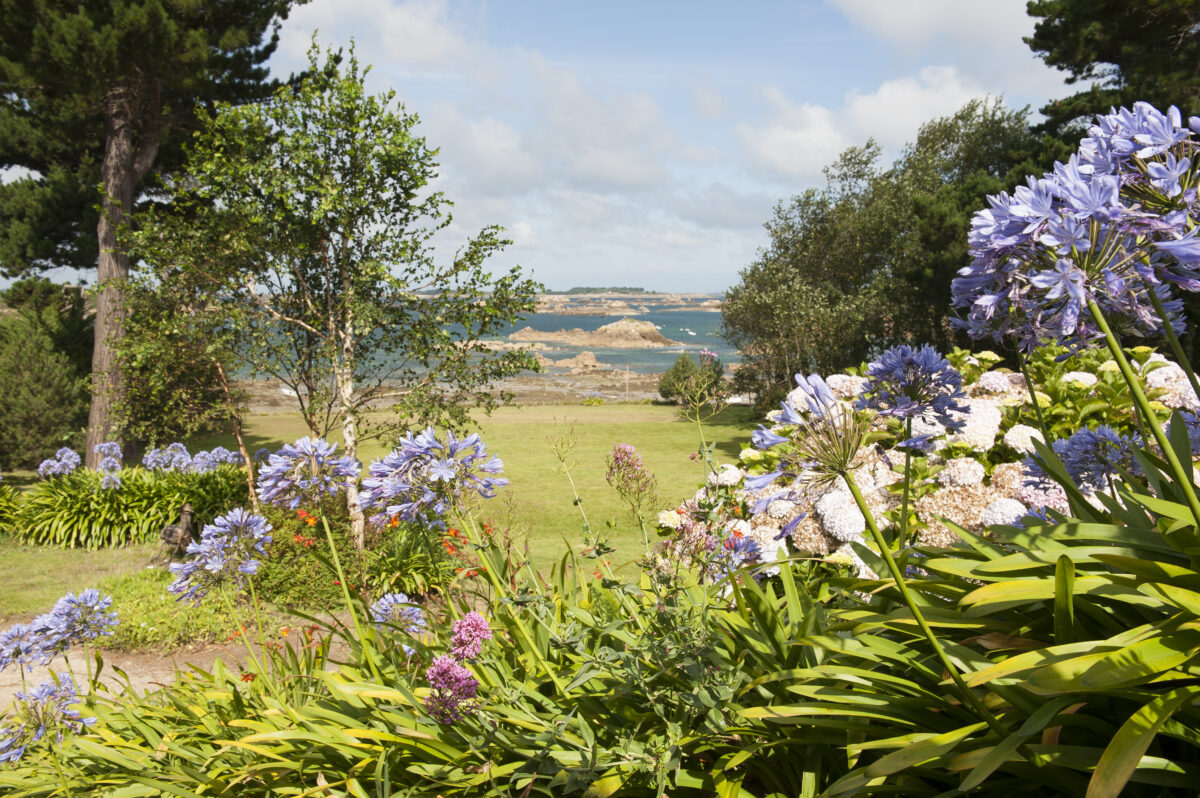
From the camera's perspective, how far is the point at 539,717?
1.80m

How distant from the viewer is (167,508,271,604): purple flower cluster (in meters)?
2.62

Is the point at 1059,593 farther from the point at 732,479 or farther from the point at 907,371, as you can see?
the point at 732,479

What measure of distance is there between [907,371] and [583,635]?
106 cm

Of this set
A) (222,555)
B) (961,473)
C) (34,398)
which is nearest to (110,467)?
(34,398)

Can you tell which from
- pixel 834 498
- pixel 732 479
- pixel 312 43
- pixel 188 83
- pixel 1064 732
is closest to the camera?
pixel 1064 732

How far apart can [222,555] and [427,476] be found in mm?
1126

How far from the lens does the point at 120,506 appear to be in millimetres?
9078

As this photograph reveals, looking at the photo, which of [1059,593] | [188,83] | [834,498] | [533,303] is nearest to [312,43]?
[533,303]

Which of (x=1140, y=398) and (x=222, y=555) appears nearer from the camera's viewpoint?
(x=1140, y=398)

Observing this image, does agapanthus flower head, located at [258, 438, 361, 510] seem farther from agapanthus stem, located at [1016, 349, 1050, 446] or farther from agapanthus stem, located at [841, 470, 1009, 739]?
agapanthus stem, located at [1016, 349, 1050, 446]

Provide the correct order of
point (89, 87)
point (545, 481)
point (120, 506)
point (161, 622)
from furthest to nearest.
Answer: point (545, 481)
point (89, 87)
point (120, 506)
point (161, 622)

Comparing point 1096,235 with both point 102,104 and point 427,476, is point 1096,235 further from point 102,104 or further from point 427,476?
point 102,104

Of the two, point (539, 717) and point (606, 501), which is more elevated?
point (539, 717)

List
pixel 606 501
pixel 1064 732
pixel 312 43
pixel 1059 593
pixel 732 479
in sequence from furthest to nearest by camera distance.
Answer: pixel 606 501 < pixel 312 43 < pixel 732 479 < pixel 1064 732 < pixel 1059 593
